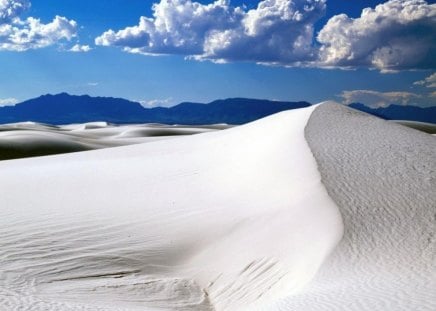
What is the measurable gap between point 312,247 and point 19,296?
4.44 meters

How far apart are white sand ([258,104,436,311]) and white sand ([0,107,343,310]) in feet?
1.18

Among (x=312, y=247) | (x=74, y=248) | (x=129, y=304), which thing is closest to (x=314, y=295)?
(x=312, y=247)

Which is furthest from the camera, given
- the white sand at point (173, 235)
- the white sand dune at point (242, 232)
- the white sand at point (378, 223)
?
the white sand at point (173, 235)

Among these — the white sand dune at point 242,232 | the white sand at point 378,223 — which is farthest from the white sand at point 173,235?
the white sand at point 378,223

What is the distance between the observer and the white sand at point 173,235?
855 cm

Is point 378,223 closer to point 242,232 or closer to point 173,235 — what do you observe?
point 242,232

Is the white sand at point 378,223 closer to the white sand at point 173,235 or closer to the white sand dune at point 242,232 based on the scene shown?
the white sand dune at point 242,232

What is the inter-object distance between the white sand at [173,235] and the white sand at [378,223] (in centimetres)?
36

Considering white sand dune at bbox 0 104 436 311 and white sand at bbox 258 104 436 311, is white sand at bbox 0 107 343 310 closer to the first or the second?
white sand dune at bbox 0 104 436 311

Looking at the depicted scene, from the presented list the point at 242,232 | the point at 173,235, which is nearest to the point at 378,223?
the point at 242,232

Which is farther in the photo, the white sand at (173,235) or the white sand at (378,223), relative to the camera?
the white sand at (173,235)

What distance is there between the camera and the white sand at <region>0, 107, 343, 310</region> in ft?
28.0

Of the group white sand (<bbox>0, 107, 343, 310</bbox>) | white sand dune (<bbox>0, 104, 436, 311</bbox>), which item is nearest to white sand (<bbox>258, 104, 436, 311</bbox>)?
white sand dune (<bbox>0, 104, 436, 311</bbox>)

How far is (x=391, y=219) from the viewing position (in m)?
9.79
